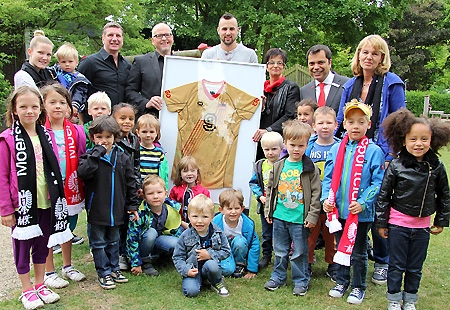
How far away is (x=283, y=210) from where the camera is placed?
417cm

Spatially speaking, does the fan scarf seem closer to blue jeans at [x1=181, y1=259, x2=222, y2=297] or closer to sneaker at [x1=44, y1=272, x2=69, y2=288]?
sneaker at [x1=44, y1=272, x2=69, y2=288]

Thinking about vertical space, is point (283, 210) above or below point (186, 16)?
below

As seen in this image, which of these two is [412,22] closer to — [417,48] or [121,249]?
[417,48]

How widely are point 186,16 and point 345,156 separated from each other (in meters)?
18.8

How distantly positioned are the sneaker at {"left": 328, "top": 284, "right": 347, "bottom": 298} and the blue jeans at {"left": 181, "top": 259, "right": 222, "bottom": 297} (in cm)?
104

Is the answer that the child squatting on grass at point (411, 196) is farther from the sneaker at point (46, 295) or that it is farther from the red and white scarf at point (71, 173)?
the sneaker at point (46, 295)

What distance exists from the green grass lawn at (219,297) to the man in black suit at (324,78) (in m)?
1.92

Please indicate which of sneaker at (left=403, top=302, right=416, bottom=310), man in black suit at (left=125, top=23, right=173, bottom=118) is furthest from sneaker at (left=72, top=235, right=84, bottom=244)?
sneaker at (left=403, top=302, right=416, bottom=310)

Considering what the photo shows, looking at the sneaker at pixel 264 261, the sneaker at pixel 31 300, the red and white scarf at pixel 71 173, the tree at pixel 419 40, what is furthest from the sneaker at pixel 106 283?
the tree at pixel 419 40

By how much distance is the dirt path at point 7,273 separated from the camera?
4.21m

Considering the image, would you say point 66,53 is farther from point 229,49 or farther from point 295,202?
point 295,202

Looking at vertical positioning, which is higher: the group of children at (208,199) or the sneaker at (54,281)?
the group of children at (208,199)

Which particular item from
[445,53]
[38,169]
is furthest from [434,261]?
[445,53]

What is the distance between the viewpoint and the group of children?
3.64m
